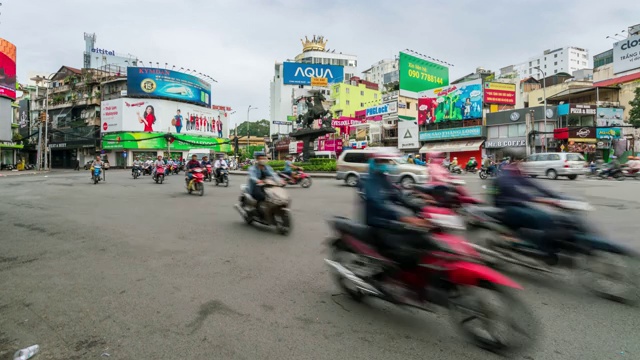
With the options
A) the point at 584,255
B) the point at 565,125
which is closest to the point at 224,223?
the point at 584,255

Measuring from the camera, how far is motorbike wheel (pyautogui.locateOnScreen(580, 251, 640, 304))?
3.57 meters

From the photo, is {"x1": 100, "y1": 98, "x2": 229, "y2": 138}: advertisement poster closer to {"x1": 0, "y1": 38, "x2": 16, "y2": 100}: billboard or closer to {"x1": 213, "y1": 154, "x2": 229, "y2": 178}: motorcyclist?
{"x1": 0, "y1": 38, "x2": 16, "y2": 100}: billboard

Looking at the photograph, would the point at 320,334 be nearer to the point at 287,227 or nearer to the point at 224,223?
the point at 287,227

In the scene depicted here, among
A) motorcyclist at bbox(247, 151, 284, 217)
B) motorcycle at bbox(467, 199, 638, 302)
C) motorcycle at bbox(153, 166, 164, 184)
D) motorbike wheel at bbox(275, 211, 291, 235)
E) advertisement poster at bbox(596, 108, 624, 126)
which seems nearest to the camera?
motorcycle at bbox(467, 199, 638, 302)

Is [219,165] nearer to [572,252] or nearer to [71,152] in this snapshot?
[572,252]

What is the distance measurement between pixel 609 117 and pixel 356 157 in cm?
2841

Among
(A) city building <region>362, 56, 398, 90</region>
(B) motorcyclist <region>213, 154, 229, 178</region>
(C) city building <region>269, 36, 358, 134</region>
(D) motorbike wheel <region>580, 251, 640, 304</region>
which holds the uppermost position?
(A) city building <region>362, 56, 398, 90</region>

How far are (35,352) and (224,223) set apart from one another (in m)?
5.11

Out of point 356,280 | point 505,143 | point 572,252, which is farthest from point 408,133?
point 356,280

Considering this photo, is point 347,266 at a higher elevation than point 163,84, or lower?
lower

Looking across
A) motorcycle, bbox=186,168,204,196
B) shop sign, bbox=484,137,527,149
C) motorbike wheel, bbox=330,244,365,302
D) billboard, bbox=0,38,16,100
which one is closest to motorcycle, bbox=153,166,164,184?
motorcycle, bbox=186,168,204,196

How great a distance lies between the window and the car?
9.31 metres

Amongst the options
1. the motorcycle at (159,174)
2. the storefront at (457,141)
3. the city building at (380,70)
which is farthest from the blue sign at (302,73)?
the city building at (380,70)

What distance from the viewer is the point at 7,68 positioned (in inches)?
1246
